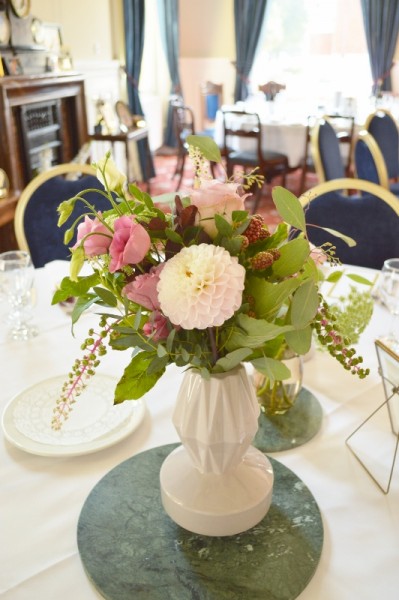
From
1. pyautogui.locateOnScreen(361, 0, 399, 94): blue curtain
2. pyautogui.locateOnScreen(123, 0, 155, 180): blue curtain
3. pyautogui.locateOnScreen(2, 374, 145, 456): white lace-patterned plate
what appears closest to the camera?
pyautogui.locateOnScreen(2, 374, 145, 456): white lace-patterned plate

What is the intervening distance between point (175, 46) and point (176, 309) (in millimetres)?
7011

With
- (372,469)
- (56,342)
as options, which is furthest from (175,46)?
(372,469)

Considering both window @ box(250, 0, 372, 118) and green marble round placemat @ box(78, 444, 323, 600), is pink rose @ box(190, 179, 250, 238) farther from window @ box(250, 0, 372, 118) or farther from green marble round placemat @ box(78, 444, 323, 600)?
window @ box(250, 0, 372, 118)

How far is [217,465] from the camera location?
74cm

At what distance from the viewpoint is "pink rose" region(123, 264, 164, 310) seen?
62 centimetres

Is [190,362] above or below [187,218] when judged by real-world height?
below

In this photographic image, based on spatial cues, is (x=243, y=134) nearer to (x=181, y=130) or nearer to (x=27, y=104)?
(x=181, y=130)

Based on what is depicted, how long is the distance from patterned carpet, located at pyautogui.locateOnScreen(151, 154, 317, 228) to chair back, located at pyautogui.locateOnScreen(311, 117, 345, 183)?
1.33 metres

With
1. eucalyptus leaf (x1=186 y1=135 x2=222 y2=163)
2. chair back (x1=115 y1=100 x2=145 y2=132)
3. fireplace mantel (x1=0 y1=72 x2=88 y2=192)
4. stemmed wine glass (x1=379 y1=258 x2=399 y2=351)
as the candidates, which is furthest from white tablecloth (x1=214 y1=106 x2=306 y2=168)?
eucalyptus leaf (x1=186 y1=135 x2=222 y2=163)

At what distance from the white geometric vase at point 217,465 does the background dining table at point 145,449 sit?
0.33 ft

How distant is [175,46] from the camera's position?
270 inches

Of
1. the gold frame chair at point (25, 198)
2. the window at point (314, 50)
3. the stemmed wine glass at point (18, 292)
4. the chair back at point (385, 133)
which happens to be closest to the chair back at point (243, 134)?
the chair back at point (385, 133)

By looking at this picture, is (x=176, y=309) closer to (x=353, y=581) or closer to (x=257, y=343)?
(x=257, y=343)

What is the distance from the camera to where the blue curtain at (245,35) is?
6.63m
